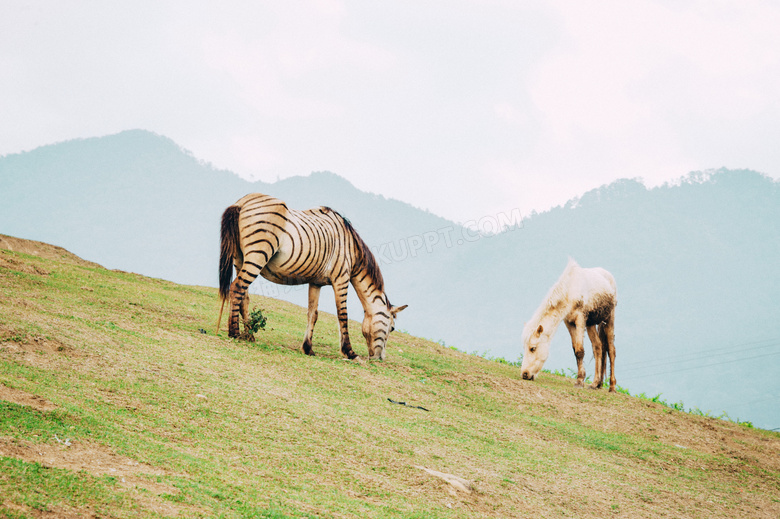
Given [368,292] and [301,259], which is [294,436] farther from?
[368,292]

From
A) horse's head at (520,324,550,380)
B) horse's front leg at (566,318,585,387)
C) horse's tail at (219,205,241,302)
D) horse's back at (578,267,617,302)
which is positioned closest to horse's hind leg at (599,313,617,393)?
horse's back at (578,267,617,302)

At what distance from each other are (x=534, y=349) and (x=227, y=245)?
7.50 m

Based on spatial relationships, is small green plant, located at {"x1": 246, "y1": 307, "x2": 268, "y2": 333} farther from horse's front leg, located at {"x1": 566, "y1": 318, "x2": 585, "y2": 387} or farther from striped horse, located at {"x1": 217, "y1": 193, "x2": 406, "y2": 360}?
horse's front leg, located at {"x1": 566, "y1": 318, "x2": 585, "y2": 387}

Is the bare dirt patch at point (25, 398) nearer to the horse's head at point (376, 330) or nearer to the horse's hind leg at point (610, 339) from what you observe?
the horse's head at point (376, 330)

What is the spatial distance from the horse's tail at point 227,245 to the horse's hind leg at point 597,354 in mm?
8869

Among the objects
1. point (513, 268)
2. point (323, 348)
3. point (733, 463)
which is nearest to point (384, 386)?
point (323, 348)

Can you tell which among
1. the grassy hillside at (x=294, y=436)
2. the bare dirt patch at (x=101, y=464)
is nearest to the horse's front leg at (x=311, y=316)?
the grassy hillside at (x=294, y=436)

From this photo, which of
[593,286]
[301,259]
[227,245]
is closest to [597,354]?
[593,286]

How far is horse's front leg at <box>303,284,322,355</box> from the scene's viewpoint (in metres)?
12.4

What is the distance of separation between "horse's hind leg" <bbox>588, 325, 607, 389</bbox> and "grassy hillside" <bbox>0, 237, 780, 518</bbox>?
5.43 feet

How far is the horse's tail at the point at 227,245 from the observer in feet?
38.1

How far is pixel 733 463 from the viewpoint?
11.0 m

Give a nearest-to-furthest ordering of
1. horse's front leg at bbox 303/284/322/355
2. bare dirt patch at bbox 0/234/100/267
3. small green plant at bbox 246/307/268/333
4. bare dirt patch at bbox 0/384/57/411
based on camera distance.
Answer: bare dirt patch at bbox 0/384/57/411
small green plant at bbox 246/307/268/333
horse's front leg at bbox 303/284/322/355
bare dirt patch at bbox 0/234/100/267

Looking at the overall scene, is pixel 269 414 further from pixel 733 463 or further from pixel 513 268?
pixel 513 268
